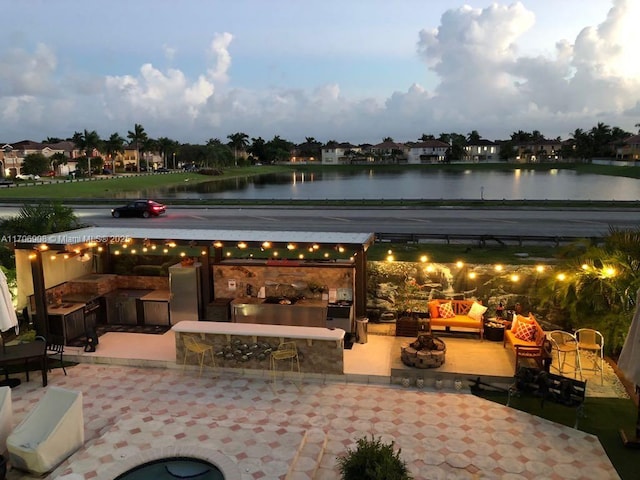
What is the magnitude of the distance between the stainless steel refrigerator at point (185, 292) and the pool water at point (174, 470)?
6.72 metres

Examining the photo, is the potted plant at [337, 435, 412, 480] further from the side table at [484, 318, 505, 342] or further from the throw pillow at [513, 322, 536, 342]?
the side table at [484, 318, 505, 342]

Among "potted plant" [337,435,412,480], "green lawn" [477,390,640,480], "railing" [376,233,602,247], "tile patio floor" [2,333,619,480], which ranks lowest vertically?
"green lawn" [477,390,640,480]

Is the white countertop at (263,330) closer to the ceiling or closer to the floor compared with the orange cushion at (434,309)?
closer to the ceiling

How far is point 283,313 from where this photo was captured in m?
13.6

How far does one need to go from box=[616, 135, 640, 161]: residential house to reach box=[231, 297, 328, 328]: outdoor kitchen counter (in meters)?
157

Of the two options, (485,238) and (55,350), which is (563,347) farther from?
(55,350)

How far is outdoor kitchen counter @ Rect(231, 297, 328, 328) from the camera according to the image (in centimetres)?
1341

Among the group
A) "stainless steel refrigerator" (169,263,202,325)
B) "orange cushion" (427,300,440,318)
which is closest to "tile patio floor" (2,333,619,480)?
"orange cushion" (427,300,440,318)

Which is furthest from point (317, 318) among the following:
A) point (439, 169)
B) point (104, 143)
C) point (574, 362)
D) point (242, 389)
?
point (439, 169)

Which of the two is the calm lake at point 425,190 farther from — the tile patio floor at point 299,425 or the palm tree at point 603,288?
the tile patio floor at point 299,425

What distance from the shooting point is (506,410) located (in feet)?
32.9

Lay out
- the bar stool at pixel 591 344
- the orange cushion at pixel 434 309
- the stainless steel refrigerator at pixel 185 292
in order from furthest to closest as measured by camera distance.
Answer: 1. the stainless steel refrigerator at pixel 185 292
2. the orange cushion at pixel 434 309
3. the bar stool at pixel 591 344

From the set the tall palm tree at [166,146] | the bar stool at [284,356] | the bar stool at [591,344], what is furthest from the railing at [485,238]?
the tall palm tree at [166,146]

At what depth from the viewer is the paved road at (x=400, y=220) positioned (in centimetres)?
2848
